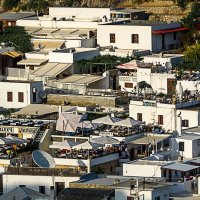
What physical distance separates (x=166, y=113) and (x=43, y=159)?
8.70 metres

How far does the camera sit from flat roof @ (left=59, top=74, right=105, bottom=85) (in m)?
85.4

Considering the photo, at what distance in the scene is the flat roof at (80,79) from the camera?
85.4m

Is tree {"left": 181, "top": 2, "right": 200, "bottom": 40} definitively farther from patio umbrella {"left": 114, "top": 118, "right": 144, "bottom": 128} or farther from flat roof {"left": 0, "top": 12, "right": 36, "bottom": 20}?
patio umbrella {"left": 114, "top": 118, "right": 144, "bottom": 128}

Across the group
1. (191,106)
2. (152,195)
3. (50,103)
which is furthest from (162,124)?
(152,195)

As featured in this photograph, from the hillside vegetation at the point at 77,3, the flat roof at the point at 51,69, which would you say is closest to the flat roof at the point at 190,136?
the flat roof at the point at 51,69

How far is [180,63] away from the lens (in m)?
87.3

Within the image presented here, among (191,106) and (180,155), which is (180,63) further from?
(180,155)

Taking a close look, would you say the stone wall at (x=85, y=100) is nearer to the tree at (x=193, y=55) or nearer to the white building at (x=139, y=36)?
the tree at (x=193, y=55)

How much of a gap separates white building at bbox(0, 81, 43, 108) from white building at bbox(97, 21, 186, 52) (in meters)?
8.93

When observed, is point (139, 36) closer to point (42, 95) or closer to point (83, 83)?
point (83, 83)

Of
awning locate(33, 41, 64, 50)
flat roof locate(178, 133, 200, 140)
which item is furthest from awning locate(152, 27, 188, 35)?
flat roof locate(178, 133, 200, 140)

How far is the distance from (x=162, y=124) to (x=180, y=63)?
10.8 meters

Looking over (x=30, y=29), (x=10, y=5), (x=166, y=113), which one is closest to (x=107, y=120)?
(x=166, y=113)

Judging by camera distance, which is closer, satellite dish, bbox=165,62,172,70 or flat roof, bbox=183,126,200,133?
flat roof, bbox=183,126,200,133
